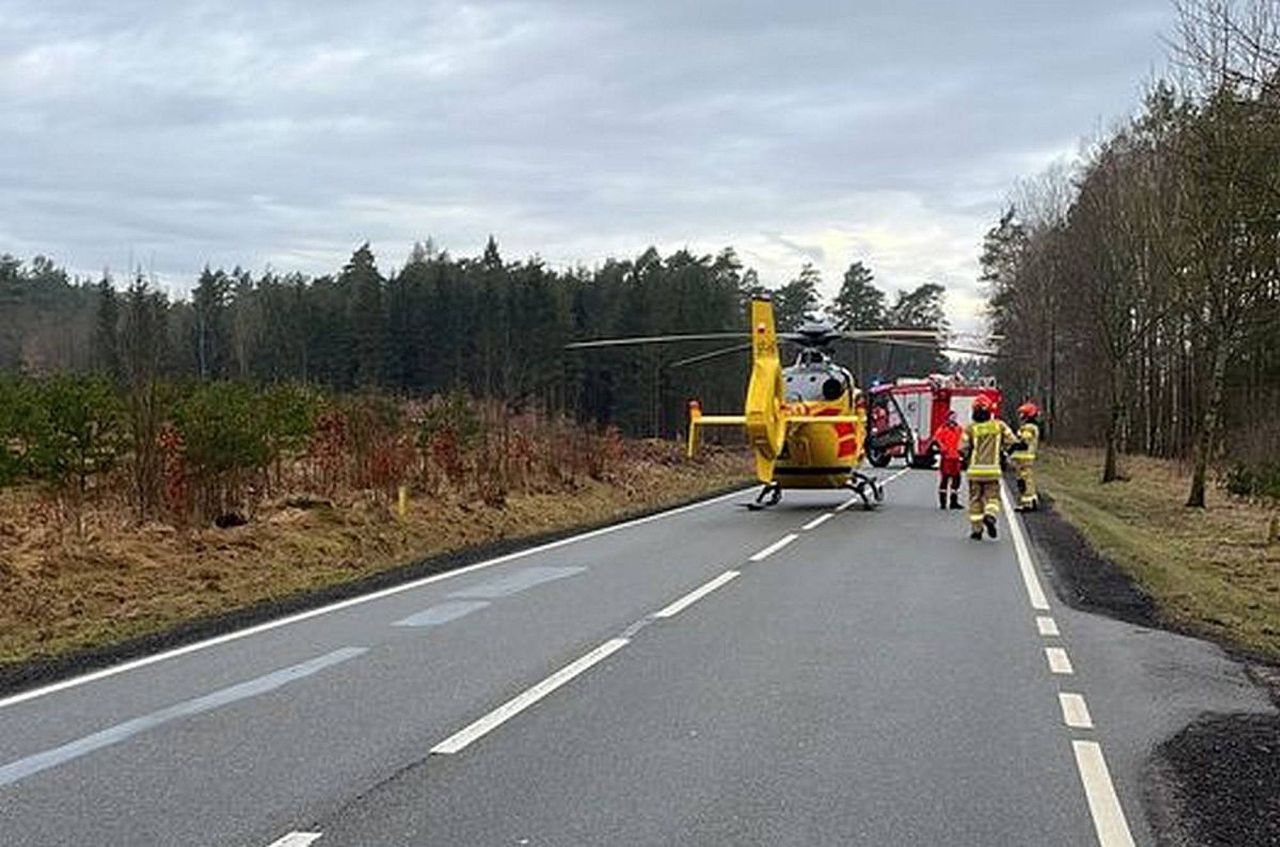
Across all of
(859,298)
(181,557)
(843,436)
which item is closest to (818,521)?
(843,436)

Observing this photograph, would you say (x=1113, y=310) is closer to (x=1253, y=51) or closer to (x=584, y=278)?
(x=1253, y=51)

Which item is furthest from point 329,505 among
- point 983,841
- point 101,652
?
point 983,841

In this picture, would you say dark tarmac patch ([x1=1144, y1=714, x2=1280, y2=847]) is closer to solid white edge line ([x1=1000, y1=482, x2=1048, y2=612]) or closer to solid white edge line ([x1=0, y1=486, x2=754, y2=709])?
solid white edge line ([x1=1000, y1=482, x2=1048, y2=612])

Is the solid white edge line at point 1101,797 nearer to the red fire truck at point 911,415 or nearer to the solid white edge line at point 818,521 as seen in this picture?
the solid white edge line at point 818,521

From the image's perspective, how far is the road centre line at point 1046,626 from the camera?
11070mm

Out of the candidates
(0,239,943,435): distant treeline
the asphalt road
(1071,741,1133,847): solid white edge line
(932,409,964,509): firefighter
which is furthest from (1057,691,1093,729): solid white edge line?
(0,239,943,435): distant treeline

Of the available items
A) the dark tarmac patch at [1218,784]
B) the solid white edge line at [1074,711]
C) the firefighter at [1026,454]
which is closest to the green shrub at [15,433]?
the solid white edge line at [1074,711]

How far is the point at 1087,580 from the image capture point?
1514 centimetres

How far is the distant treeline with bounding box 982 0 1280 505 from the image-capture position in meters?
20.6

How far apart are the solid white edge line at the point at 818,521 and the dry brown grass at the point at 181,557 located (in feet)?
13.7

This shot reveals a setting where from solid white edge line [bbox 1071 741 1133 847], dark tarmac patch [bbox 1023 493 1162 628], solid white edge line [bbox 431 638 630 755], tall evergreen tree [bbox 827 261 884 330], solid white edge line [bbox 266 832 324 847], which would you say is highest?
tall evergreen tree [bbox 827 261 884 330]

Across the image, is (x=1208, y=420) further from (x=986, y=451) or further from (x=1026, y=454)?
(x=986, y=451)

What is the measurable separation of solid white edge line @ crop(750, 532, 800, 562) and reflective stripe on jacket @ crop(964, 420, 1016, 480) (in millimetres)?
2788

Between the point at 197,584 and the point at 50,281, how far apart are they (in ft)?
396
